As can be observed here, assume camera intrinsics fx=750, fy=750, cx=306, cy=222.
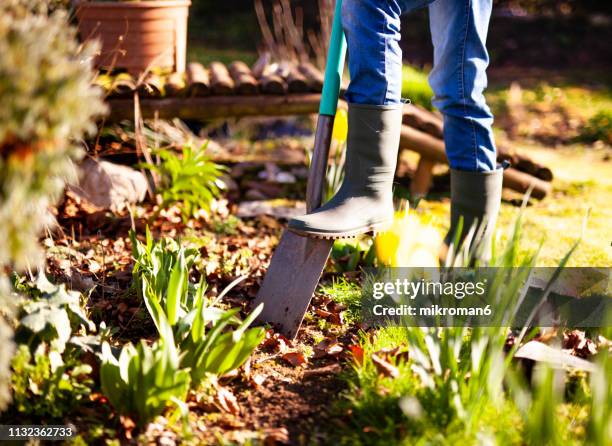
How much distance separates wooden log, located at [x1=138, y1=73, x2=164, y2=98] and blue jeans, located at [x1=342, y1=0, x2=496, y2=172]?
1566mm

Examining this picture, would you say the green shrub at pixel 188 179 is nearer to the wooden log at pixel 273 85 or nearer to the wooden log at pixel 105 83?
the wooden log at pixel 105 83

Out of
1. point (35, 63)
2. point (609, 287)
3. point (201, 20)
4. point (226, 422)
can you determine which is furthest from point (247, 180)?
point (201, 20)

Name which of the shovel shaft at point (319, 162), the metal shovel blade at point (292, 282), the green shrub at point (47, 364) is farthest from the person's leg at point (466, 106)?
the green shrub at point (47, 364)

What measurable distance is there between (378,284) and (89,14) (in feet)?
7.53

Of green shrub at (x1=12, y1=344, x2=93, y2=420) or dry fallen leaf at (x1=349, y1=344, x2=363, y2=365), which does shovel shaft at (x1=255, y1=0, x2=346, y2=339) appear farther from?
green shrub at (x1=12, y1=344, x2=93, y2=420)

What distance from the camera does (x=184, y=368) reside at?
6.58 feet

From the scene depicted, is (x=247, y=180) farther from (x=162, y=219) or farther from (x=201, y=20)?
(x=201, y=20)

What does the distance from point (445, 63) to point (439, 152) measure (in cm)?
163

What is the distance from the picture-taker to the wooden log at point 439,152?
4.19 m

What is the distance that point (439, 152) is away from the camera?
4.22m

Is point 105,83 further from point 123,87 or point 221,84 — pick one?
point 221,84

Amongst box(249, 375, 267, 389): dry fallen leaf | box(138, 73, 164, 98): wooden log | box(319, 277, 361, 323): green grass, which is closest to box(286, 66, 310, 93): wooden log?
box(138, 73, 164, 98): wooden log

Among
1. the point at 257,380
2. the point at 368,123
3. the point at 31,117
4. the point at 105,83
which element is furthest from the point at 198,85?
the point at 31,117

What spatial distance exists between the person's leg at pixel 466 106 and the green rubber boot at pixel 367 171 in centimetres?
23
